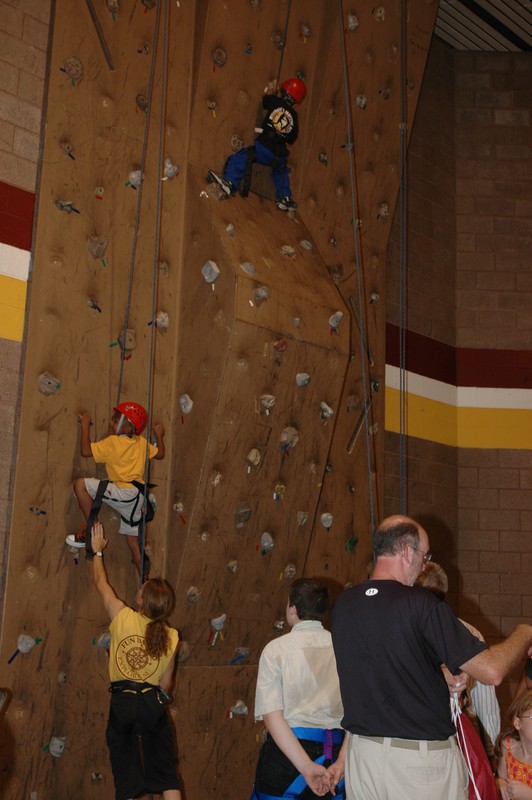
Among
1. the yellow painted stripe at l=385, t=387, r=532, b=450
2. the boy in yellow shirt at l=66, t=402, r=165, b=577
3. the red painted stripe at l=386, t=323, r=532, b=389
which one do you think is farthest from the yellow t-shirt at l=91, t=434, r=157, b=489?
the red painted stripe at l=386, t=323, r=532, b=389

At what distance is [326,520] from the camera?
21.6ft

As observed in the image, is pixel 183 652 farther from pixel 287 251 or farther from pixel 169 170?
pixel 169 170

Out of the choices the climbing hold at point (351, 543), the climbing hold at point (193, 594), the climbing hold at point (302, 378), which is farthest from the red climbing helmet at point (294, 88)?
the climbing hold at point (193, 594)

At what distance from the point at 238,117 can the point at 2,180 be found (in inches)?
69.0

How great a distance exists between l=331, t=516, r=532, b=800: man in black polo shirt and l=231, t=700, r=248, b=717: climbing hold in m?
2.89

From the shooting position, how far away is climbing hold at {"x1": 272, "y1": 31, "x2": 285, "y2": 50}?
6.40 meters

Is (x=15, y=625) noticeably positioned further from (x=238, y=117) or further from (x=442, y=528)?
(x=442, y=528)

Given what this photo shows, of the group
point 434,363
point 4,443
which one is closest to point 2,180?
point 4,443

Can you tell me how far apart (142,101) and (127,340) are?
1613 mm

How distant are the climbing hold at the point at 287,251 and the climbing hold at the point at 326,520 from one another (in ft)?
6.20

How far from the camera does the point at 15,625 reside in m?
5.01

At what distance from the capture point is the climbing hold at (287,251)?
20.0ft

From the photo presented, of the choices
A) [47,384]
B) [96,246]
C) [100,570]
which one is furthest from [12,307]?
[100,570]

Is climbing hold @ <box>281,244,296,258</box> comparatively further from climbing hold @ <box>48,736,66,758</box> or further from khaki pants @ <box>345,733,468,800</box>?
khaki pants @ <box>345,733,468,800</box>
